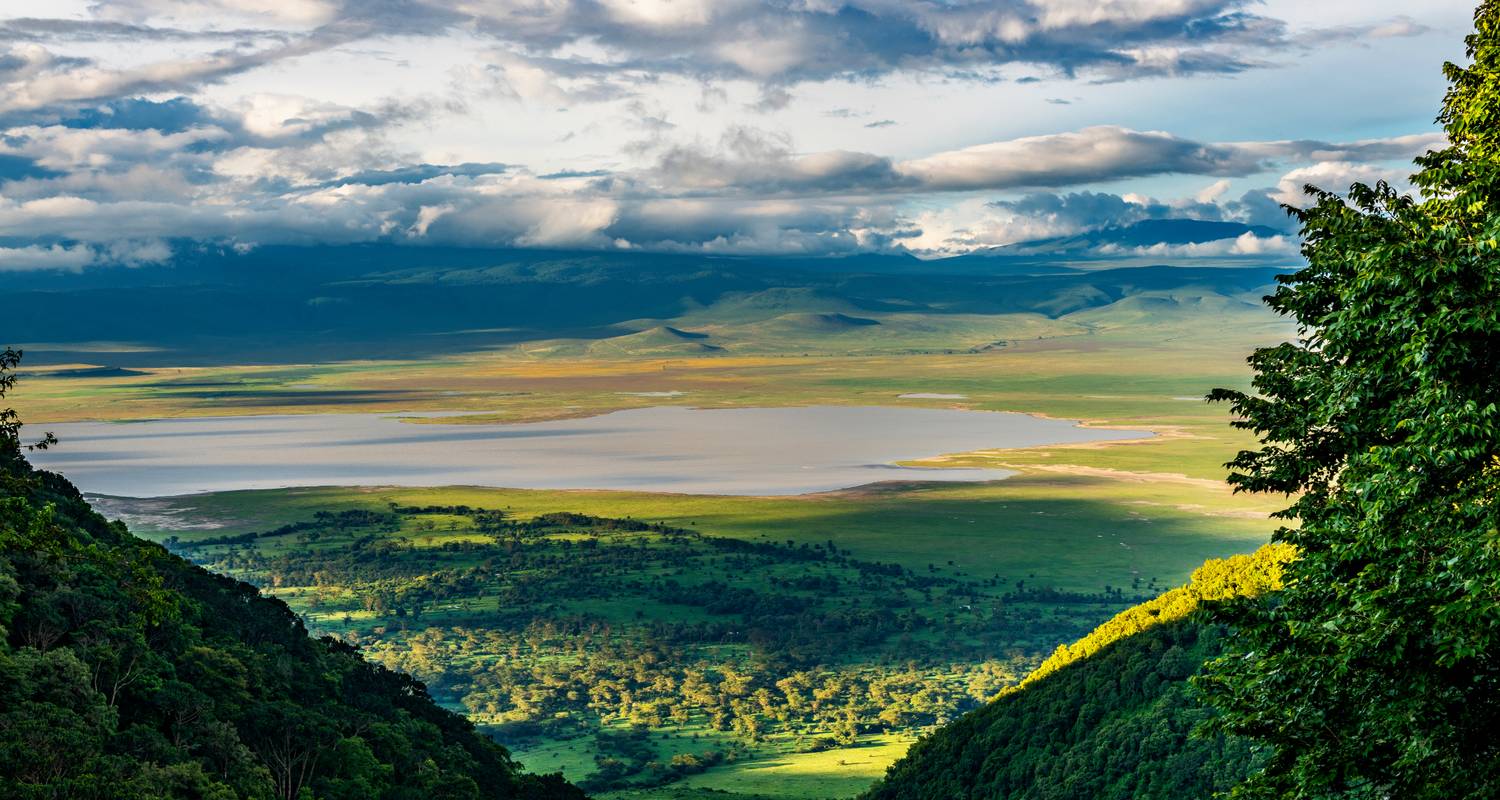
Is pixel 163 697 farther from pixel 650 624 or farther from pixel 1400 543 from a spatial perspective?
pixel 650 624

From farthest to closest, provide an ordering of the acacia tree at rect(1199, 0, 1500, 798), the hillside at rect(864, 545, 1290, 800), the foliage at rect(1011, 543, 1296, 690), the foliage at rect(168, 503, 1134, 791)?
the foliage at rect(168, 503, 1134, 791), the foliage at rect(1011, 543, 1296, 690), the hillside at rect(864, 545, 1290, 800), the acacia tree at rect(1199, 0, 1500, 798)

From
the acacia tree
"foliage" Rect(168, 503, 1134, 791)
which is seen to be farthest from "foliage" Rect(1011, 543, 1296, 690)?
the acacia tree

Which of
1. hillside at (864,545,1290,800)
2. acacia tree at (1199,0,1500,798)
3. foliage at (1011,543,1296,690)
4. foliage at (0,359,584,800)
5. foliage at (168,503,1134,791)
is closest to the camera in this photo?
acacia tree at (1199,0,1500,798)

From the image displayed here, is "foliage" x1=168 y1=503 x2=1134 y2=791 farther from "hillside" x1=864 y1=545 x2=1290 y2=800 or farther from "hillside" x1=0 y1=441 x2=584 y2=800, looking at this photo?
"hillside" x1=0 y1=441 x2=584 y2=800

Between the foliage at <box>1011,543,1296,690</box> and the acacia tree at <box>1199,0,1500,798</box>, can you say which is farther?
the foliage at <box>1011,543,1296,690</box>

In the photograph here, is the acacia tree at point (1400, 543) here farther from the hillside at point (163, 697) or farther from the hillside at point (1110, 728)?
the hillside at point (163, 697)

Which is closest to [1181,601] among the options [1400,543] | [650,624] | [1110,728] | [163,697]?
[1110,728]
